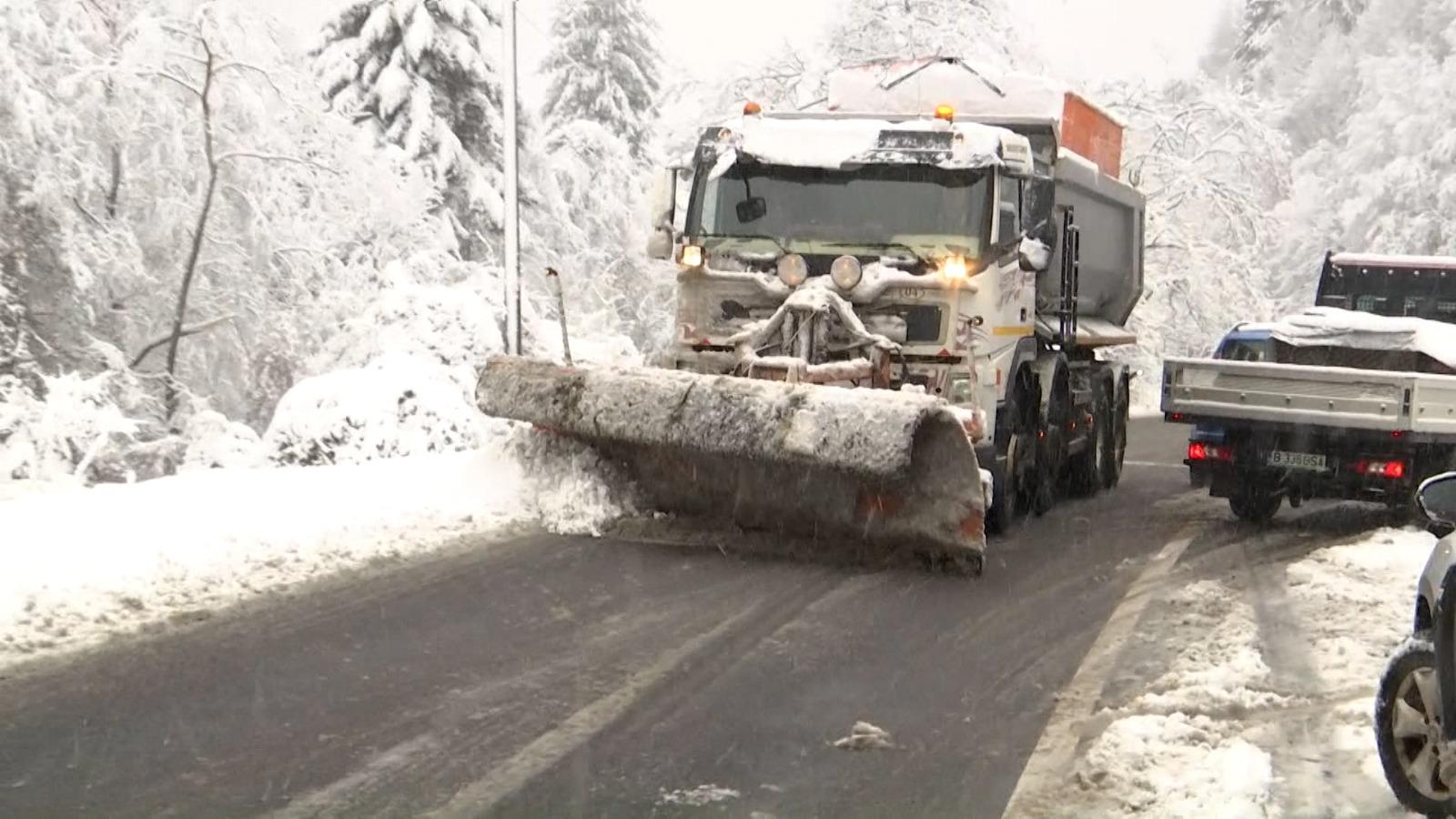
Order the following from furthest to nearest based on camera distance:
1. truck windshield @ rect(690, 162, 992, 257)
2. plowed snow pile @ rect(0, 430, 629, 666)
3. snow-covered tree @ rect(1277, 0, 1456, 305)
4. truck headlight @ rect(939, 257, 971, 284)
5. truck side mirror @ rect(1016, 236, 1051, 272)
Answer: snow-covered tree @ rect(1277, 0, 1456, 305) → truck side mirror @ rect(1016, 236, 1051, 272) → truck windshield @ rect(690, 162, 992, 257) → truck headlight @ rect(939, 257, 971, 284) → plowed snow pile @ rect(0, 430, 629, 666)

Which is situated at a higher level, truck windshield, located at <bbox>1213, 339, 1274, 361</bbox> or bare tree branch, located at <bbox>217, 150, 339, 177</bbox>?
bare tree branch, located at <bbox>217, 150, 339, 177</bbox>

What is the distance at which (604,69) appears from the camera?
38375 mm

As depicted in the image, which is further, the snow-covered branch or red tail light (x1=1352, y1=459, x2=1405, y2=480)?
the snow-covered branch

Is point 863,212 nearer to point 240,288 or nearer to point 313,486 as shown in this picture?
point 313,486

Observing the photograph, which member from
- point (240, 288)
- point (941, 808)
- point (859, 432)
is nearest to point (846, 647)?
point (859, 432)

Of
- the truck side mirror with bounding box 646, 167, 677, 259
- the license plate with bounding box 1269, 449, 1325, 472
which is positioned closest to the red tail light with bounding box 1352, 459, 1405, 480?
the license plate with bounding box 1269, 449, 1325, 472

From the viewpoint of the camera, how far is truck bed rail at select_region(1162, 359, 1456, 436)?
1027 cm

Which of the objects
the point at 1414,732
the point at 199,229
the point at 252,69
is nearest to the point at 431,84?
the point at 252,69

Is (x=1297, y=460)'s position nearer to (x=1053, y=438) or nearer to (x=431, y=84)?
(x=1053, y=438)

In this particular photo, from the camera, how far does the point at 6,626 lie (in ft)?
20.5

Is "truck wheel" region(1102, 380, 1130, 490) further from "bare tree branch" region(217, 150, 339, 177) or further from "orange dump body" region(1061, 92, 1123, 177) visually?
"bare tree branch" region(217, 150, 339, 177)

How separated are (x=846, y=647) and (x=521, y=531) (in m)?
3.37

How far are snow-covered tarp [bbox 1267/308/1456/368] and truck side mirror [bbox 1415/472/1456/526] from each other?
762 centimetres

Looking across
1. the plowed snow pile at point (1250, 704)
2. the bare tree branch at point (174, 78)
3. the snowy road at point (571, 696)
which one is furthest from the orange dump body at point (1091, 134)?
the bare tree branch at point (174, 78)
